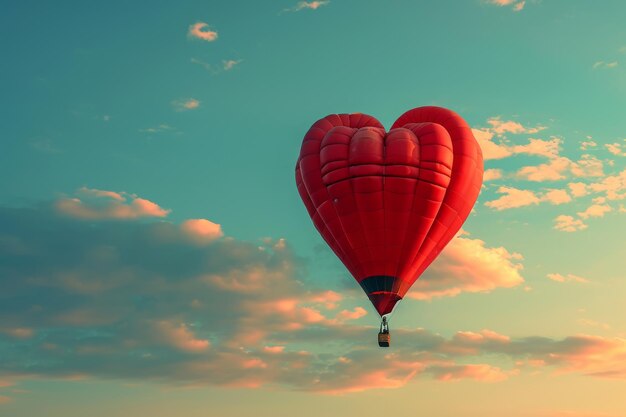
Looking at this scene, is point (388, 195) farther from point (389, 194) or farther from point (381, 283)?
point (381, 283)

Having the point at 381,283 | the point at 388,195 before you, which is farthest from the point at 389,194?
the point at 381,283

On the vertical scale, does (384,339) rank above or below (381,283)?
below

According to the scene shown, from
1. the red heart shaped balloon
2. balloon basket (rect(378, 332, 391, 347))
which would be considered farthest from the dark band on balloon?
balloon basket (rect(378, 332, 391, 347))

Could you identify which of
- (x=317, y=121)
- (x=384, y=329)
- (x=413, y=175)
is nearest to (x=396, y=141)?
(x=413, y=175)

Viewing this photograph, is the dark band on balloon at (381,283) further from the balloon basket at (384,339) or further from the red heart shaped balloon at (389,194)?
the balloon basket at (384,339)

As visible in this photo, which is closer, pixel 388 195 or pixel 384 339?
pixel 388 195

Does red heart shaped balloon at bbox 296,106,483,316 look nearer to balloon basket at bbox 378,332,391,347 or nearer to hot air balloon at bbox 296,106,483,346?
hot air balloon at bbox 296,106,483,346

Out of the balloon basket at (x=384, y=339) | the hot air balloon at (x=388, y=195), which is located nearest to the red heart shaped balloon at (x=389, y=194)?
the hot air balloon at (x=388, y=195)

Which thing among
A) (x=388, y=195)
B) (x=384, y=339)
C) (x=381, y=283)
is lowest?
(x=384, y=339)
